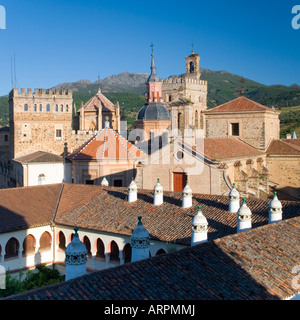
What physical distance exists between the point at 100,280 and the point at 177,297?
1591 mm

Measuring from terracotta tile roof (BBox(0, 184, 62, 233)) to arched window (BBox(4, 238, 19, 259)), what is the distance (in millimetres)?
643

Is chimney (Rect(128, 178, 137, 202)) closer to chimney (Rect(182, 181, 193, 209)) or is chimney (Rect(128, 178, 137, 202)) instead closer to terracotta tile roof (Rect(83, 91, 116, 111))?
chimney (Rect(182, 181, 193, 209))

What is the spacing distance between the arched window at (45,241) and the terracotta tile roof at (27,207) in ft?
2.08

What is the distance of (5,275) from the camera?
1766 cm

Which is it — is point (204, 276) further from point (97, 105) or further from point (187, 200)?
point (97, 105)

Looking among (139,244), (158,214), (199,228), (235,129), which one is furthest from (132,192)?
(235,129)

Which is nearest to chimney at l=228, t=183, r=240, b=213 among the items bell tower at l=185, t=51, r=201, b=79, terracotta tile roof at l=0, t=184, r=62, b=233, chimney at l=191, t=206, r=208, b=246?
chimney at l=191, t=206, r=208, b=246

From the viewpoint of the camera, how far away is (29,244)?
68.2 feet

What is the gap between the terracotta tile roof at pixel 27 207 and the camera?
20.2 meters

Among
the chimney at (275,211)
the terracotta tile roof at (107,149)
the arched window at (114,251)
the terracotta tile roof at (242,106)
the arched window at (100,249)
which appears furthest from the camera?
the terracotta tile roof at (242,106)

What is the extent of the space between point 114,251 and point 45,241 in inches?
155

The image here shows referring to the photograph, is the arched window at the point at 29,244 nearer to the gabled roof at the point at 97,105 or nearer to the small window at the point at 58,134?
A: the small window at the point at 58,134

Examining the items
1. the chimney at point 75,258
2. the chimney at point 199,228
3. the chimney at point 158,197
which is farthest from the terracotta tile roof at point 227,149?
the chimney at point 75,258

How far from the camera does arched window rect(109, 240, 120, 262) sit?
18922 millimetres
